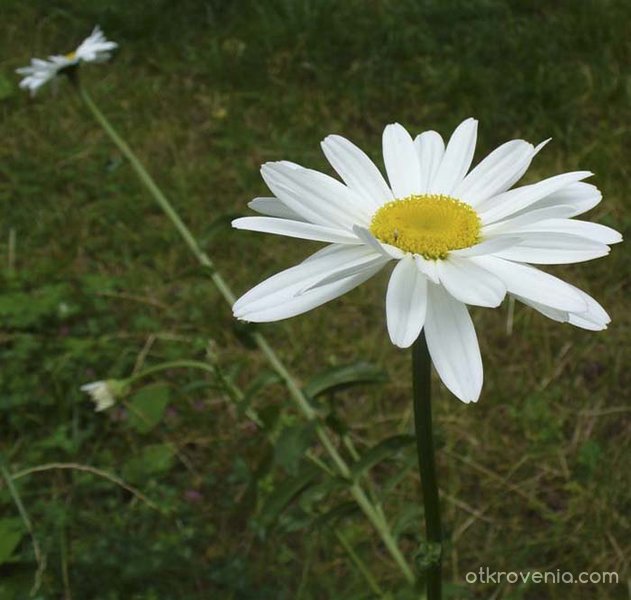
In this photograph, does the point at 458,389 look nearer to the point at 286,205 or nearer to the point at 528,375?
the point at 286,205

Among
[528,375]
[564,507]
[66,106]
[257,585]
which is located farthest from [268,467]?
[66,106]

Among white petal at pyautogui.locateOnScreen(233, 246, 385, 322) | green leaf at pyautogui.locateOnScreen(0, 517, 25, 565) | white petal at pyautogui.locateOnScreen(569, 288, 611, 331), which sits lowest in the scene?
green leaf at pyautogui.locateOnScreen(0, 517, 25, 565)

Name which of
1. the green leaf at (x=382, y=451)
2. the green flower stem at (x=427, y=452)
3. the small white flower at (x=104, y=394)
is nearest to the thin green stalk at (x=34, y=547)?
the small white flower at (x=104, y=394)

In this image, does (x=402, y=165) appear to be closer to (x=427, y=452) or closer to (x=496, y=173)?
(x=496, y=173)

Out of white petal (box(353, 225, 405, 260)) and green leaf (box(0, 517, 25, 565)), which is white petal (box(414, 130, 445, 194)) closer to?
white petal (box(353, 225, 405, 260))

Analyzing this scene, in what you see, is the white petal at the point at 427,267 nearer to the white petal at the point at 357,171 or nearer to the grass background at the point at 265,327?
the white petal at the point at 357,171

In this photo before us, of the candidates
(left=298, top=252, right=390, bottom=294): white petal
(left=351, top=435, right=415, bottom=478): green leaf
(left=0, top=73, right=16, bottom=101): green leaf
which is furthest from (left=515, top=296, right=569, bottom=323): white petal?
(left=0, top=73, right=16, bottom=101): green leaf

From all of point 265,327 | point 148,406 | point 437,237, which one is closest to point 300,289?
point 437,237
